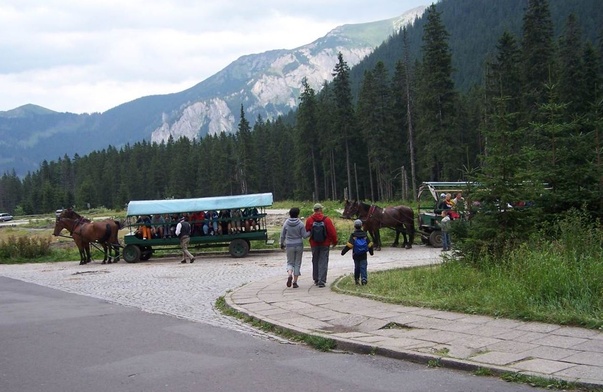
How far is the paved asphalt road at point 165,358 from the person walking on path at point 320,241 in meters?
2.70

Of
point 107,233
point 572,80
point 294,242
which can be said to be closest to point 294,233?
point 294,242

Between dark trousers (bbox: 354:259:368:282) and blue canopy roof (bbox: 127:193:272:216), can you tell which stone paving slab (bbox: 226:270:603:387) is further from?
blue canopy roof (bbox: 127:193:272:216)

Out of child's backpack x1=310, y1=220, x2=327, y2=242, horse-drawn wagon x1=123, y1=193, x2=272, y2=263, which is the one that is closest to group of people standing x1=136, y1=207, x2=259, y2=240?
horse-drawn wagon x1=123, y1=193, x2=272, y2=263

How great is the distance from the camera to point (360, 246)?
13164mm

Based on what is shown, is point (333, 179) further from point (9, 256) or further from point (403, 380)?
point (403, 380)

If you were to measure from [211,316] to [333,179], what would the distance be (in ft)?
230

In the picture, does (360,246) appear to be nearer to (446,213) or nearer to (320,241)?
(320,241)

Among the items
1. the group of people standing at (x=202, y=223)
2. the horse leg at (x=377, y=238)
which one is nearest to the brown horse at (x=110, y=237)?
the group of people standing at (x=202, y=223)

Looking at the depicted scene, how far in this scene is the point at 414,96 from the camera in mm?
70375

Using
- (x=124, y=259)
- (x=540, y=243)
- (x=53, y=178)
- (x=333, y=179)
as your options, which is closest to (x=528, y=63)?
(x=333, y=179)

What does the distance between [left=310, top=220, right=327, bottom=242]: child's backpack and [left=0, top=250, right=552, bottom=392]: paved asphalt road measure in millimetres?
2907

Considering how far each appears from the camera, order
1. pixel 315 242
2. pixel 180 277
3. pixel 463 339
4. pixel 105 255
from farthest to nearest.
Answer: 1. pixel 105 255
2. pixel 180 277
3. pixel 315 242
4. pixel 463 339

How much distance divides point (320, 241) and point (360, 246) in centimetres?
106

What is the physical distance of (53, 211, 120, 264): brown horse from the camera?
2512 centimetres
